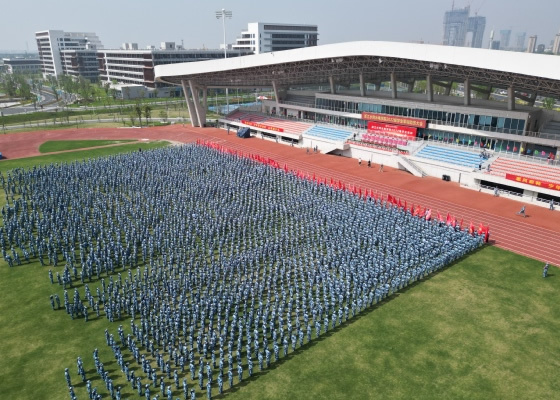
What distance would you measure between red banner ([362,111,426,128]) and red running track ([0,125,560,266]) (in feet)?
21.5

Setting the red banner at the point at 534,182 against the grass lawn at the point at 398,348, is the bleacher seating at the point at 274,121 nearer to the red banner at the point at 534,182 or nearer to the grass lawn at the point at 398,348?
the red banner at the point at 534,182

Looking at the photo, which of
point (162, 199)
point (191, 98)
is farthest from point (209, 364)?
point (191, 98)

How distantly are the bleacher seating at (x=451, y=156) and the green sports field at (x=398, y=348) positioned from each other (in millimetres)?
18849

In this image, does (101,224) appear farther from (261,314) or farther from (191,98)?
(191,98)

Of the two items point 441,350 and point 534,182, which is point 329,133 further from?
point 441,350

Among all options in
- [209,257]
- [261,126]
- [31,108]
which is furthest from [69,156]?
[31,108]

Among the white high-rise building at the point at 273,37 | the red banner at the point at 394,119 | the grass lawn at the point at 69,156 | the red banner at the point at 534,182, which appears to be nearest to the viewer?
the red banner at the point at 534,182

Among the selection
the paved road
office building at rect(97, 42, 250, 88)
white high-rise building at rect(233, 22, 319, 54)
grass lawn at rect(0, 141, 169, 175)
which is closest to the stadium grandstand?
grass lawn at rect(0, 141, 169, 175)

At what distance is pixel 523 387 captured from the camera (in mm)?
13750

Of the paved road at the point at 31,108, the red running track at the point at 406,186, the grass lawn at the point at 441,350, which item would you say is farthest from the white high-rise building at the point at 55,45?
the grass lawn at the point at 441,350

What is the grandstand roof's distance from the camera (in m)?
28.8

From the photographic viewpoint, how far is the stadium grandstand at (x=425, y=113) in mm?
32594

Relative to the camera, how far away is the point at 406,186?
119 feet

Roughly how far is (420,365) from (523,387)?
338 cm
